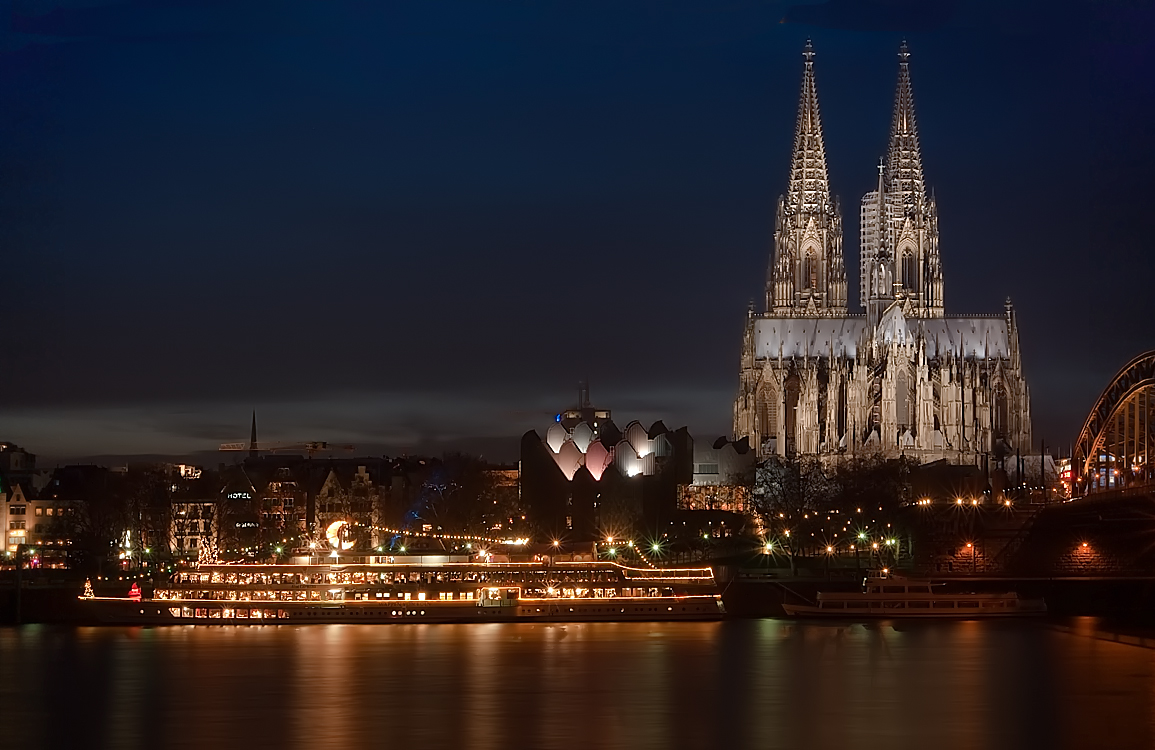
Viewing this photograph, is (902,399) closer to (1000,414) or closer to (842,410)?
(842,410)

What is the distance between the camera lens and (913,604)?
10650 centimetres

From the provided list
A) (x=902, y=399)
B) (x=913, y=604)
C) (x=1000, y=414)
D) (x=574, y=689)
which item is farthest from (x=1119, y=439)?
(x=1000, y=414)

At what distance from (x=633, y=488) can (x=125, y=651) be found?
317ft

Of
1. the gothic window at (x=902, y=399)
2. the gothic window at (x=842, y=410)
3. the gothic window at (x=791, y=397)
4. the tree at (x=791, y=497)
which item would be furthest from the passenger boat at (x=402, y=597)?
the gothic window at (x=791, y=397)

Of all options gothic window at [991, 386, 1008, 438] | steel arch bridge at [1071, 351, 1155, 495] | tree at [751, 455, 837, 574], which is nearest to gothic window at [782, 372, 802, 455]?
tree at [751, 455, 837, 574]

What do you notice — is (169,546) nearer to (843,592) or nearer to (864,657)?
(843,592)

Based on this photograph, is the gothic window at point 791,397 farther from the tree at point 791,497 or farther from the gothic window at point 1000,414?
the gothic window at point 1000,414

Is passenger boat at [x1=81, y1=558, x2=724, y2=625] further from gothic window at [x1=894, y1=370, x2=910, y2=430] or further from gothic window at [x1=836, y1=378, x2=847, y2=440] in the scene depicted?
gothic window at [x1=894, y1=370, x2=910, y2=430]

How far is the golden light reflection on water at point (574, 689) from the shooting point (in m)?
61.5

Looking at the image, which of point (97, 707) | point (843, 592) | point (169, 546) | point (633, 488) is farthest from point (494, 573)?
point (633, 488)

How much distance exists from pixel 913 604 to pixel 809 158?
3873 inches

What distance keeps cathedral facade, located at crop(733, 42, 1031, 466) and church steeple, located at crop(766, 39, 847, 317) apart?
10 centimetres

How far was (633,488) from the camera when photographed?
178875mm

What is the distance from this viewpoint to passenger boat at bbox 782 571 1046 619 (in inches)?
4114
